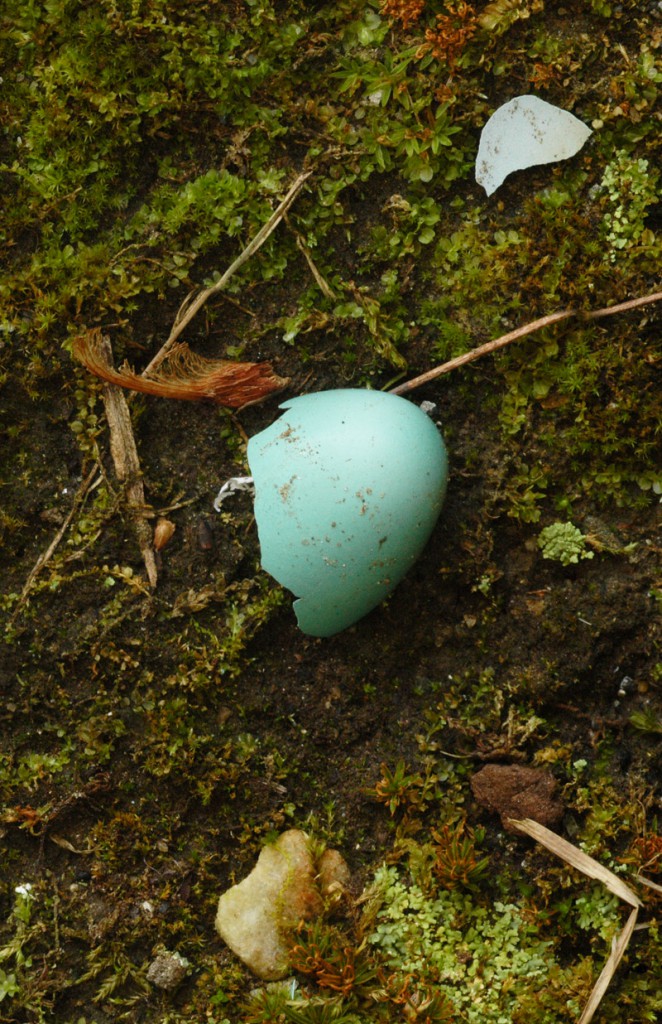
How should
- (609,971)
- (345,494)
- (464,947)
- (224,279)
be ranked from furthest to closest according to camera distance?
1. (224,279)
2. (464,947)
3. (609,971)
4. (345,494)

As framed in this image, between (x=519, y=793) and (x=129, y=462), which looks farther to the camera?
(x=129, y=462)

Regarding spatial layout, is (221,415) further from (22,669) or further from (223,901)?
(223,901)

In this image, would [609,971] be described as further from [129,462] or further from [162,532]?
[129,462]

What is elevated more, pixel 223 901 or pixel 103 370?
pixel 103 370

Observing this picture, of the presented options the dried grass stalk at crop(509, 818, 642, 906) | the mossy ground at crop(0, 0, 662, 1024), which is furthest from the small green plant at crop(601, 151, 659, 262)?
the dried grass stalk at crop(509, 818, 642, 906)

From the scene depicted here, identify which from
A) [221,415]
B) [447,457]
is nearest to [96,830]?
[221,415]

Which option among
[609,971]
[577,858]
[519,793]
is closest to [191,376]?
[519,793]

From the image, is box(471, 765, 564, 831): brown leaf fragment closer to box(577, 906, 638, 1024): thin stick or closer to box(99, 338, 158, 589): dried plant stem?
box(577, 906, 638, 1024): thin stick

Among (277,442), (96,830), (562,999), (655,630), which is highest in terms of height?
(277,442)
